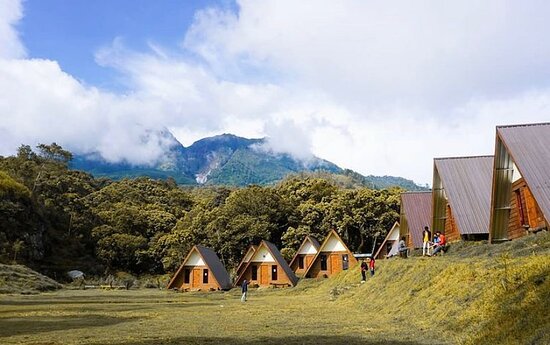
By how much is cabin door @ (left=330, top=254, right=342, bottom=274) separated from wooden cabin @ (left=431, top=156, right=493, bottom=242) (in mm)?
19402

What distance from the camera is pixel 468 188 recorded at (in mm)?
30125

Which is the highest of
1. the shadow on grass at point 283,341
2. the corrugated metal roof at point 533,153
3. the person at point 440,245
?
the corrugated metal roof at point 533,153

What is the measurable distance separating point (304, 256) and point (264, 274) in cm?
612

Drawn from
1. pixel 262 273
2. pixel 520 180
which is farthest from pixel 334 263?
pixel 520 180

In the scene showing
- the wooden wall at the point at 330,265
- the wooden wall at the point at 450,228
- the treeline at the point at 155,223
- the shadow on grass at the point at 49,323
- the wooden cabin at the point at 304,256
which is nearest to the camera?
the shadow on grass at the point at 49,323

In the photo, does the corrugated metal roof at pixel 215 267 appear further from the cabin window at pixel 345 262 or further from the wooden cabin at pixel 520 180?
the wooden cabin at pixel 520 180

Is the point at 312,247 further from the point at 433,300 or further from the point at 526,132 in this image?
the point at 433,300

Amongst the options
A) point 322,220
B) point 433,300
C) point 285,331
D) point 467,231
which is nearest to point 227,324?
point 285,331

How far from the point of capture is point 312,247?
5575 cm

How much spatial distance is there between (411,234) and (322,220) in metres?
31.3

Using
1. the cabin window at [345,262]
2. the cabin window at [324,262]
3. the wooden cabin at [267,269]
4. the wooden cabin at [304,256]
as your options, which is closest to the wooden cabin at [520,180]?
the cabin window at [345,262]

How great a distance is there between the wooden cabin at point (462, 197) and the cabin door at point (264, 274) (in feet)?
75.2

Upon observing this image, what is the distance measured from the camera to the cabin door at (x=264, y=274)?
52.1 m

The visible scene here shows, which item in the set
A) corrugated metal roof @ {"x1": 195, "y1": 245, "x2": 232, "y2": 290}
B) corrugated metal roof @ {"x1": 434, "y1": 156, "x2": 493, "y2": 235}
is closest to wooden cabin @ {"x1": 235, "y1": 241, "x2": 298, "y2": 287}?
corrugated metal roof @ {"x1": 195, "y1": 245, "x2": 232, "y2": 290}
